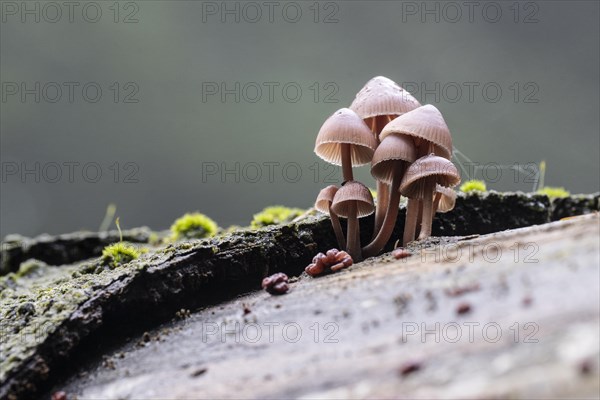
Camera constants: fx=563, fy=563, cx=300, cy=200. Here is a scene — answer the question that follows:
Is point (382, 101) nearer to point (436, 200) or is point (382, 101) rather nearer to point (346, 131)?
point (346, 131)

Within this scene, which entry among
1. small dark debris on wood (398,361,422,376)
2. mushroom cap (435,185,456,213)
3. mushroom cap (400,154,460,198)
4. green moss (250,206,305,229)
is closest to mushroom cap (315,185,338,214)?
mushroom cap (400,154,460,198)

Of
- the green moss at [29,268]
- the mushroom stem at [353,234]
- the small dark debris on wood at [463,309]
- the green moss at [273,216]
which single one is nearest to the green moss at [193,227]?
the green moss at [273,216]

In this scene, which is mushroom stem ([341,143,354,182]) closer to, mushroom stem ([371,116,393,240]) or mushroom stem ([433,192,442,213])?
mushroom stem ([371,116,393,240])

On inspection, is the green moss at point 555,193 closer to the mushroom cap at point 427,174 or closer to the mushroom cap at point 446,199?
the mushroom cap at point 446,199

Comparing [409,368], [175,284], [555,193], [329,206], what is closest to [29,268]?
[175,284]

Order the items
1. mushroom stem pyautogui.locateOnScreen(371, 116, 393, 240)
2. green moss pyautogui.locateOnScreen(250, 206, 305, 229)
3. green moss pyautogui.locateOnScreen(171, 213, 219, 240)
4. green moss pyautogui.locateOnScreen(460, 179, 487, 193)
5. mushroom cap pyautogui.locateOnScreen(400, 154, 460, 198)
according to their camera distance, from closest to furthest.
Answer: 1. mushroom cap pyautogui.locateOnScreen(400, 154, 460, 198)
2. mushroom stem pyautogui.locateOnScreen(371, 116, 393, 240)
3. green moss pyautogui.locateOnScreen(460, 179, 487, 193)
4. green moss pyautogui.locateOnScreen(250, 206, 305, 229)
5. green moss pyautogui.locateOnScreen(171, 213, 219, 240)

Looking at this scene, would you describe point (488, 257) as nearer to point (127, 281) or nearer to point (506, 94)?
point (127, 281)

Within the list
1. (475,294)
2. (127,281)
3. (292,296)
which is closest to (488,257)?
(475,294)
